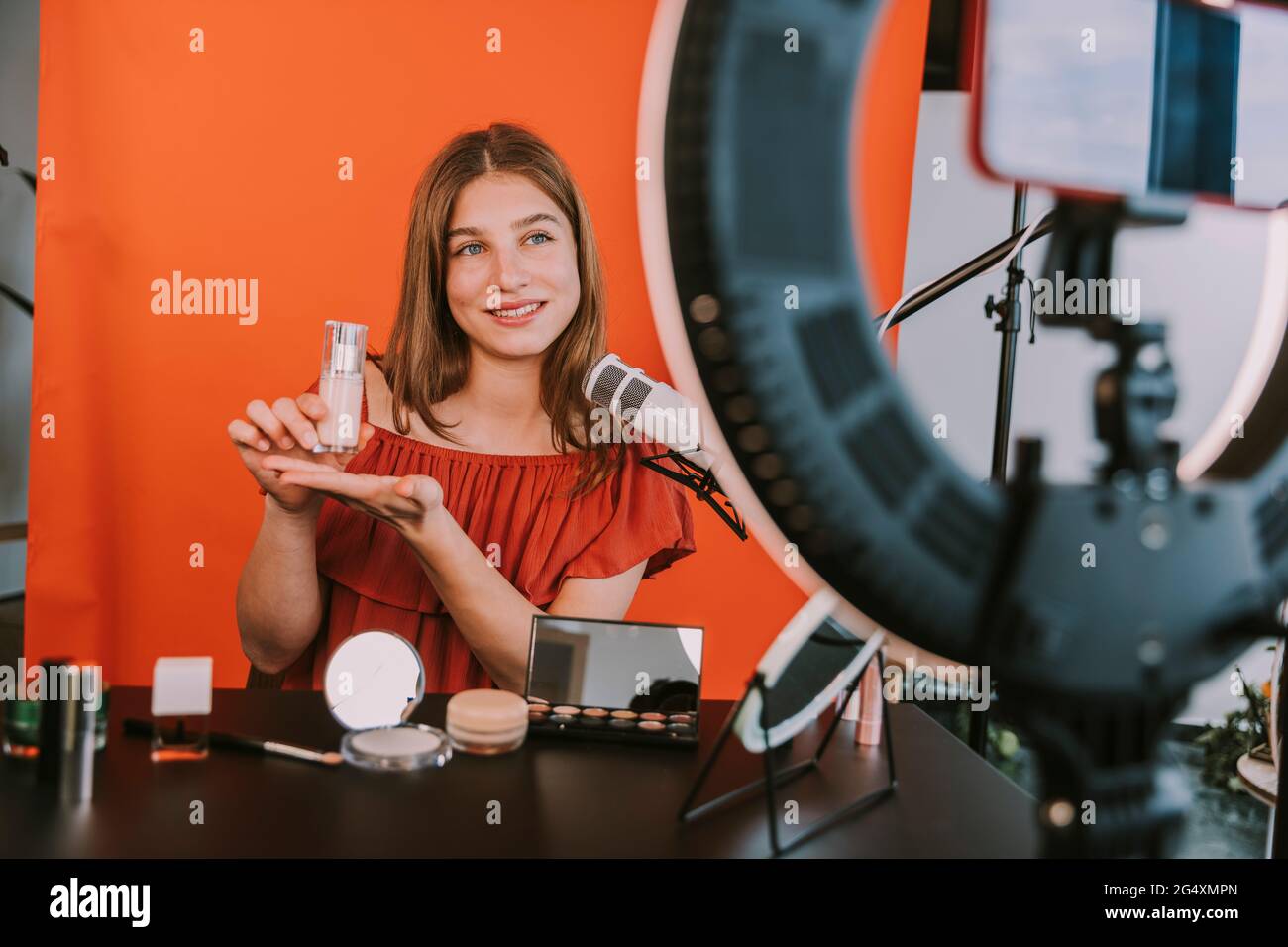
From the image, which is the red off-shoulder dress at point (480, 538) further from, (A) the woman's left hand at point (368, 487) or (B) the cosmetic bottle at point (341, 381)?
(B) the cosmetic bottle at point (341, 381)

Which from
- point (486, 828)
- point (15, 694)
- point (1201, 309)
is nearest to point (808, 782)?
point (486, 828)

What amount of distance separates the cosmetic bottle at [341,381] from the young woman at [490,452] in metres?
0.52

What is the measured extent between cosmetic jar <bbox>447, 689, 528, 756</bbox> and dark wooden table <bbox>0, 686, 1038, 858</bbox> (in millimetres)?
19

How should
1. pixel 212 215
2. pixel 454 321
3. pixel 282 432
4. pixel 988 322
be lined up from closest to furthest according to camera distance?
pixel 282 432 → pixel 454 321 → pixel 212 215 → pixel 988 322

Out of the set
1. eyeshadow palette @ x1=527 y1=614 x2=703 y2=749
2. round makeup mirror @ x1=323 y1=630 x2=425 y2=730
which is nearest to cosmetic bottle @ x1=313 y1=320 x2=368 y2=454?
round makeup mirror @ x1=323 y1=630 x2=425 y2=730

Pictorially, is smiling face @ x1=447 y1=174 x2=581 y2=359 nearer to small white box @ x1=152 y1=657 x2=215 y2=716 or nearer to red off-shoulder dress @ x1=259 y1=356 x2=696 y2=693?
red off-shoulder dress @ x1=259 y1=356 x2=696 y2=693

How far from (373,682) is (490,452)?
92cm

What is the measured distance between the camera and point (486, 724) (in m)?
1.14

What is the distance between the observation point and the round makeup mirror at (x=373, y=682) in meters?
1.24

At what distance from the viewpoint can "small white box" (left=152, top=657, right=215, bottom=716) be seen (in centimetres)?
108

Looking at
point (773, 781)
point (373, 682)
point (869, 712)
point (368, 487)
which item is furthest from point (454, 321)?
point (773, 781)

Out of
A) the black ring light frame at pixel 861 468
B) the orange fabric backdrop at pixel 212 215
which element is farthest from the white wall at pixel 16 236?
the black ring light frame at pixel 861 468

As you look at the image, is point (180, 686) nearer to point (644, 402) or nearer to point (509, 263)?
point (644, 402)

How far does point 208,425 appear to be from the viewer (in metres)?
2.31
